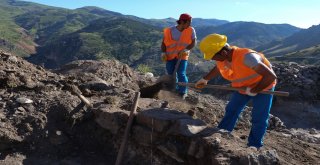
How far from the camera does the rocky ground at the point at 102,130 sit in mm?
4492

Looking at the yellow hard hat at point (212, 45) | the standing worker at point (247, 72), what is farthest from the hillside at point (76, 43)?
the yellow hard hat at point (212, 45)

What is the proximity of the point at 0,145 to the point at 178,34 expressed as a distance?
11.9 ft

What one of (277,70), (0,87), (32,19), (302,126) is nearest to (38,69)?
(0,87)

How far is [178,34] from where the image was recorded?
7113 mm

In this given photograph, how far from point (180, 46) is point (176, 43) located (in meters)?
0.09

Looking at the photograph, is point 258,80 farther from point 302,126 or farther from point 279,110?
point 279,110

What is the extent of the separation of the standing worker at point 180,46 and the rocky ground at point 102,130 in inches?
18.8

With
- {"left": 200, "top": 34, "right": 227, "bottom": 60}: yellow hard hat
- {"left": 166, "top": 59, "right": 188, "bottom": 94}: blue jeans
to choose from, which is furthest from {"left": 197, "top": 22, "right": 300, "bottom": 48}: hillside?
{"left": 200, "top": 34, "right": 227, "bottom": 60}: yellow hard hat

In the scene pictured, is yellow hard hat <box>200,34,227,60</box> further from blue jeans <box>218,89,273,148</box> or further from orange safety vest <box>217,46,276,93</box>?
blue jeans <box>218,89,273,148</box>

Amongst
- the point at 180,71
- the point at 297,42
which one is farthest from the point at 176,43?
the point at 297,42

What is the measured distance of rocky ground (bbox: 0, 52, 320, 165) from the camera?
449 centimetres

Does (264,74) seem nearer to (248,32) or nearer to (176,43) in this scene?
(176,43)

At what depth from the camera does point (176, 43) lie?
712 centimetres

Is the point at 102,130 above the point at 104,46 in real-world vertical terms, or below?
above
